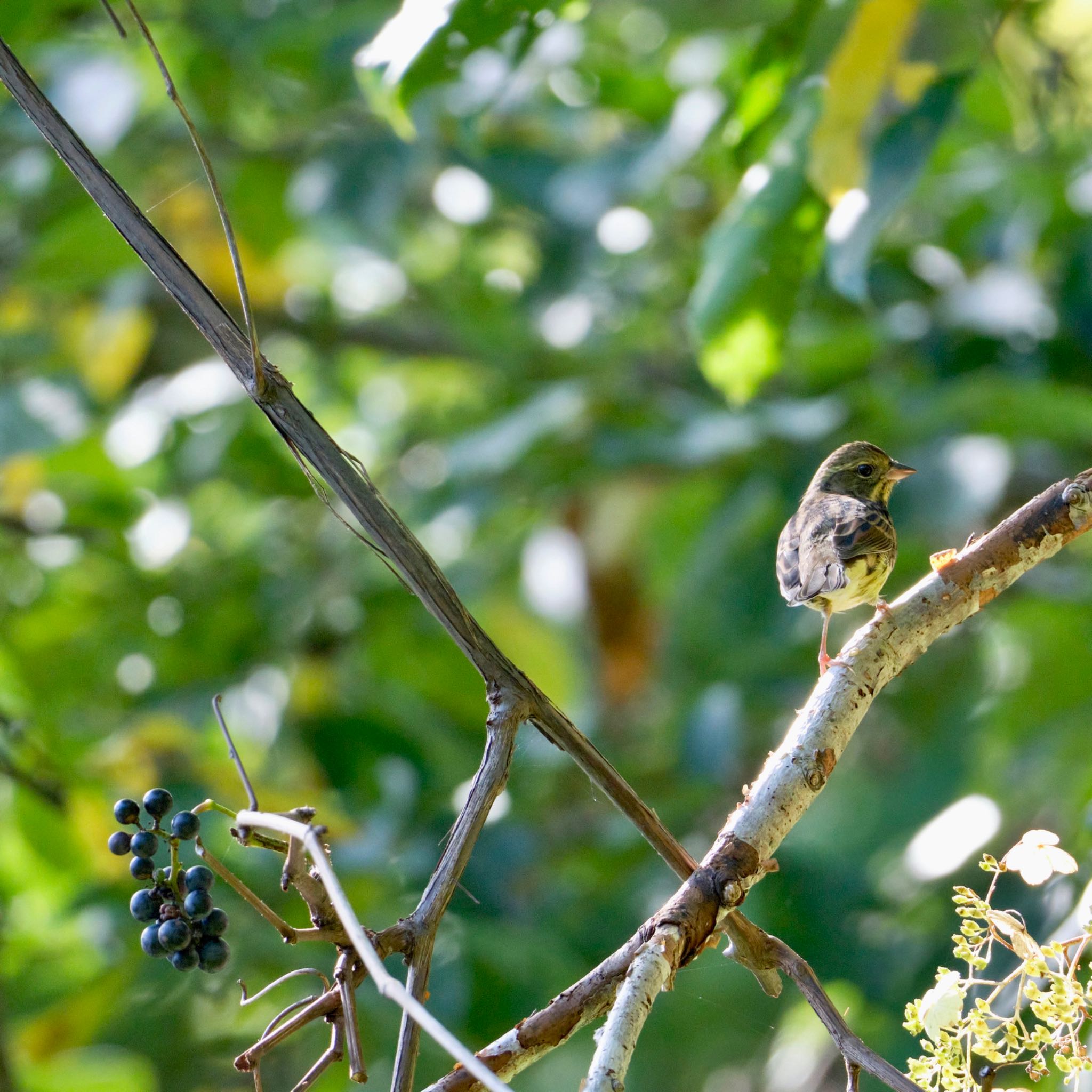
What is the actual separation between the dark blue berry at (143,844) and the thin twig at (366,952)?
0.43 m

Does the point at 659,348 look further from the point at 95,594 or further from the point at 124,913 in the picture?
the point at 124,913

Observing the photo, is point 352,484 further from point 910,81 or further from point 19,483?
point 19,483

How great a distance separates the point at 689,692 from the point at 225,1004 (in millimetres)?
3035

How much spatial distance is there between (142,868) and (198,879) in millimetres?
84

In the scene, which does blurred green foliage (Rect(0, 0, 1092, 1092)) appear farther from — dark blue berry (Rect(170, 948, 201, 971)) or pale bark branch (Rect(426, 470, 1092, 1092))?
dark blue berry (Rect(170, 948, 201, 971))

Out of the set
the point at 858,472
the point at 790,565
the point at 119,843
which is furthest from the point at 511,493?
the point at 119,843

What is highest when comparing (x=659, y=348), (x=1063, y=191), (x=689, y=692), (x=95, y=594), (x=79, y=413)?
(x=79, y=413)

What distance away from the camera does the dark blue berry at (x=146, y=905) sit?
1714mm

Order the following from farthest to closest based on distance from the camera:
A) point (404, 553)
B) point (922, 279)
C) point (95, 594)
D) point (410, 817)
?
point (95, 594) → point (922, 279) → point (410, 817) → point (404, 553)

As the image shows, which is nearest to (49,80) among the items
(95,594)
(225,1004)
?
(95,594)

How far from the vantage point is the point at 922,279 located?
20.3ft

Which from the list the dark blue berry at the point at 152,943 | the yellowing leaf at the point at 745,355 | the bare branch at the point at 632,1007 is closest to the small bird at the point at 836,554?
the yellowing leaf at the point at 745,355

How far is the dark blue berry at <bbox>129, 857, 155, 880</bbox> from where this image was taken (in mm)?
1730

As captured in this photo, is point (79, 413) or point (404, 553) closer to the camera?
point (404, 553)
